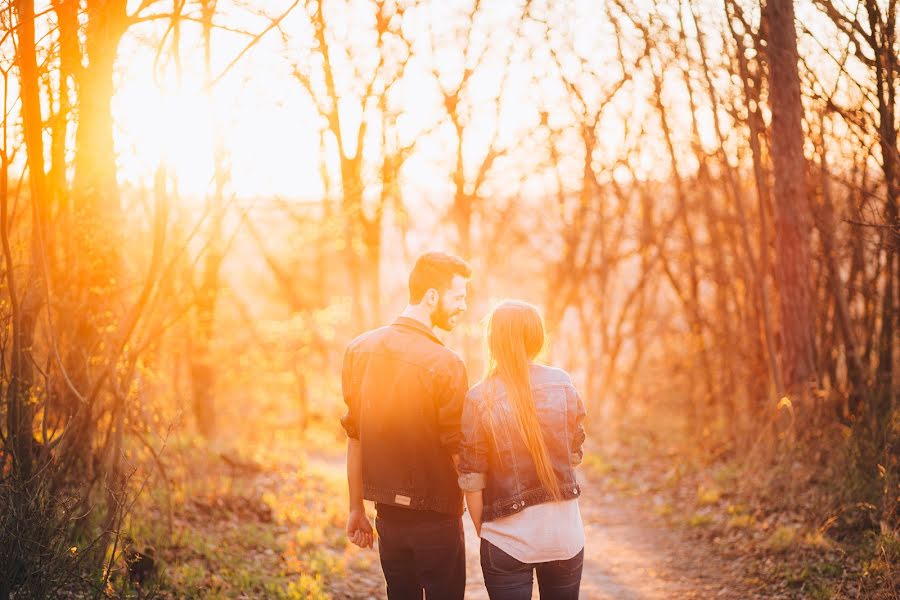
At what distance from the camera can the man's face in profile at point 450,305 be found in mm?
3535

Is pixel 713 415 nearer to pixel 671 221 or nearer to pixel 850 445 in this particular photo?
pixel 671 221

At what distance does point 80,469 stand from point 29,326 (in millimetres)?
1259

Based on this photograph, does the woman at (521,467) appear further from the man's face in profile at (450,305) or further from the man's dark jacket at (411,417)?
the man's face in profile at (450,305)

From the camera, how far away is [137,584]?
16.2 feet

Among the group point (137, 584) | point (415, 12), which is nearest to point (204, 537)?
point (137, 584)

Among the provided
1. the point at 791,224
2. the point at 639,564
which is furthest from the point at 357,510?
the point at 791,224

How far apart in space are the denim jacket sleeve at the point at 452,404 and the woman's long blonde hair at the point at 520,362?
0.14 m

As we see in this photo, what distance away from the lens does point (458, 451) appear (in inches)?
132

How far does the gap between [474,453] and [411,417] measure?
1.11 ft

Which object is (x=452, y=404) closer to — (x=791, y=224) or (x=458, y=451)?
(x=458, y=451)

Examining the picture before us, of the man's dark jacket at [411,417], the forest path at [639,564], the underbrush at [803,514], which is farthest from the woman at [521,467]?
the forest path at [639,564]

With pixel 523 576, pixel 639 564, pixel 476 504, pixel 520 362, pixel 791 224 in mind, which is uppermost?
pixel 791 224

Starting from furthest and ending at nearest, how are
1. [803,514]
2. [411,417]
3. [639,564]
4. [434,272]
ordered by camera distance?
A: [639,564], [803,514], [434,272], [411,417]

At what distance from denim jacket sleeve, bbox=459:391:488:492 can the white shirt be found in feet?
0.63
